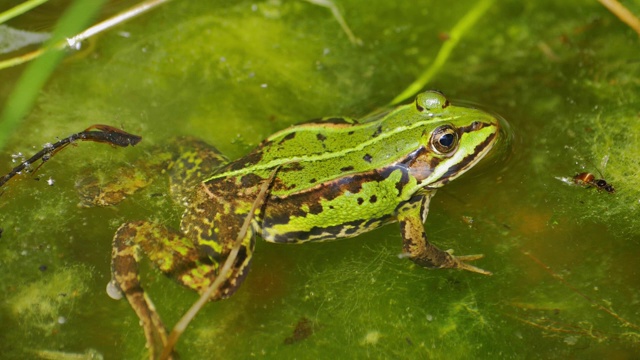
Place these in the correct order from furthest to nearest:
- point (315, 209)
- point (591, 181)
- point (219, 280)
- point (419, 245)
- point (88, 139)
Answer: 1. point (88, 139)
2. point (591, 181)
3. point (419, 245)
4. point (315, 209)
5. point (219, 280)

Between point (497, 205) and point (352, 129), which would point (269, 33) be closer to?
point (352, 129)

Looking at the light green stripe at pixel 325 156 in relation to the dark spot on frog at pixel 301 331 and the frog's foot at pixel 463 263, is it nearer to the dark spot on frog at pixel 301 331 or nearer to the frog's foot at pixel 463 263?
the frog's foot at pixel 463 263

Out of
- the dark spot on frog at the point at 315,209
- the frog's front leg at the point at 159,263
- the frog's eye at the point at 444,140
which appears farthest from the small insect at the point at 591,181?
the frog's front leg at the point at 159,263

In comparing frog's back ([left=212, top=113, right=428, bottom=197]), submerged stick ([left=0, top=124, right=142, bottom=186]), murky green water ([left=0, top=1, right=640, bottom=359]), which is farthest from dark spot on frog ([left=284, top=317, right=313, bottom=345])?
submerged stick ([left=0, top=124, right=142, bottom=186])

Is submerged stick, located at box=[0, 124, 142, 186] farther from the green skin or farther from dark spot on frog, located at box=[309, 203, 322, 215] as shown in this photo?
dark spot on frog, located at box=[309, 203, 322, 215]

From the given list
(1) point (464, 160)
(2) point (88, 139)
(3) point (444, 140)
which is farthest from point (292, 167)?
(2) point (88, 139)

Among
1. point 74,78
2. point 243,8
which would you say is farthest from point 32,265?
point 243,8

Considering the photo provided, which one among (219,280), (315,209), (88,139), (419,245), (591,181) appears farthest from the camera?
(88,139)

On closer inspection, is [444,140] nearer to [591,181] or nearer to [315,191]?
[315,191]
